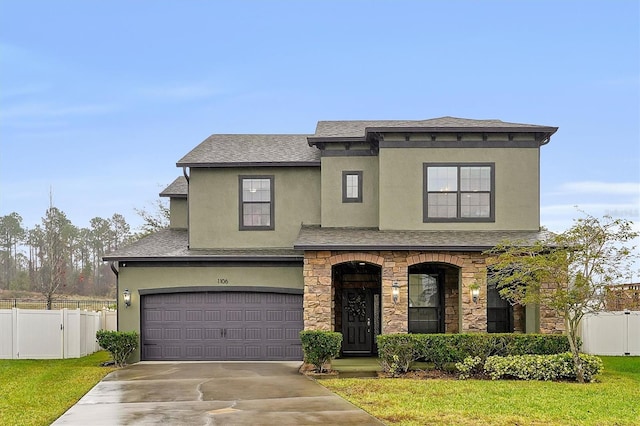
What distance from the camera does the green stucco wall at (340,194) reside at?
65.7ft

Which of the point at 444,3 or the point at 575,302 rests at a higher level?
the point at 444,3

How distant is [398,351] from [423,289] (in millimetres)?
4136

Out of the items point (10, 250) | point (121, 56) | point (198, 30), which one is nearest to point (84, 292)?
point (10, 250)

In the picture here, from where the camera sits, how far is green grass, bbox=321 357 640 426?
10742 mm

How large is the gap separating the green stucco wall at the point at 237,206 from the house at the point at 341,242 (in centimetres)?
3

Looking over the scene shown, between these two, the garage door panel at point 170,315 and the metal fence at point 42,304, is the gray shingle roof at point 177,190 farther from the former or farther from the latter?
the metal fence at point 42,304

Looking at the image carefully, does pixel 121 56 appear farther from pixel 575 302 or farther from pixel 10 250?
pixel 10 250

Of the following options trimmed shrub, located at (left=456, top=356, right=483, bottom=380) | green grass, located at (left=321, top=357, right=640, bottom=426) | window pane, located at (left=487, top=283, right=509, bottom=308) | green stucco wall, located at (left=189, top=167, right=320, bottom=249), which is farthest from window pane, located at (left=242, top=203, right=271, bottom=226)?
trimmed shrub, located at (left=456, top=356, right=483, bottom=380)

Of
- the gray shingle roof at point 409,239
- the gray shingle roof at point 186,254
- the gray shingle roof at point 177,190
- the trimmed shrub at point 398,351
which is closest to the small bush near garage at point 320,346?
the trimmed shrub at point 398,351

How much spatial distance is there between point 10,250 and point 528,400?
5992 centimetres

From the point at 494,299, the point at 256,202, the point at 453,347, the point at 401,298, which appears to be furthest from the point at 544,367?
the point at 256,202

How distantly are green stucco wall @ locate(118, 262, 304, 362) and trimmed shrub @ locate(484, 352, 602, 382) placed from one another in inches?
252

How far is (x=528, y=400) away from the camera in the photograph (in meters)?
12.4

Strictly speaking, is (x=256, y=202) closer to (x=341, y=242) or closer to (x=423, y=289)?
(x=341, y=242)
